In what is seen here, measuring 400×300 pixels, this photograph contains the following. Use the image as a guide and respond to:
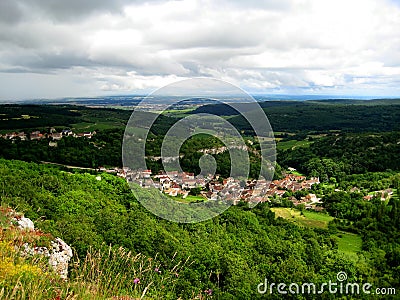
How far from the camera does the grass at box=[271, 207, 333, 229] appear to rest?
27.5m

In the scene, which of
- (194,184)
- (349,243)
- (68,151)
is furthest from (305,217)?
(68,151)

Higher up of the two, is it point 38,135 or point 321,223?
point 38,135

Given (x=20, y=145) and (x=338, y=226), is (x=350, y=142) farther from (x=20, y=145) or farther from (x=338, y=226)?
(x=20, y=145)

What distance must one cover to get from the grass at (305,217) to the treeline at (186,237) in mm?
5968

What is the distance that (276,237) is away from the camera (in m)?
19.9

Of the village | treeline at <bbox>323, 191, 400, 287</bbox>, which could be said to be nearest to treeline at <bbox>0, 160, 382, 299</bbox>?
treeline at <bbox>323, 191, 400, 287</bbox>

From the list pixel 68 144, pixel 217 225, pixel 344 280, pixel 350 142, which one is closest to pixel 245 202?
pixel 217 225

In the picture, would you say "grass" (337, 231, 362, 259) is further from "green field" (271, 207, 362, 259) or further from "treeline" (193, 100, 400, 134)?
"treeline" (193, 100, 400, 134)

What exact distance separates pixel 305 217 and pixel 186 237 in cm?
1711

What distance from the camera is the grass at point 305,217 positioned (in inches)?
1082

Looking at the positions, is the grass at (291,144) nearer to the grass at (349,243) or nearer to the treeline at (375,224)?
the treeline at (375,224)

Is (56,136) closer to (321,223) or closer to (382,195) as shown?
(321,223)

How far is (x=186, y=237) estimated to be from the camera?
15367mm

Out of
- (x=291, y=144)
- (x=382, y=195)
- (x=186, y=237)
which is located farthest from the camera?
(x=291, y=144)
